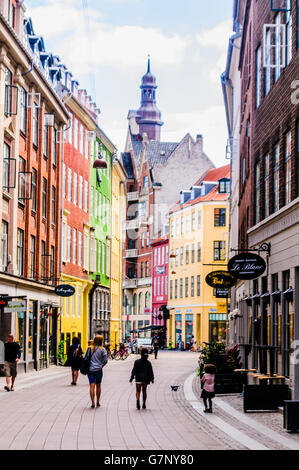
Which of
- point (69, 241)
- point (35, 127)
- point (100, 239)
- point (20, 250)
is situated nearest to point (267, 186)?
point (20, 250)

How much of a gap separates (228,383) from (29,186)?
16163 mm

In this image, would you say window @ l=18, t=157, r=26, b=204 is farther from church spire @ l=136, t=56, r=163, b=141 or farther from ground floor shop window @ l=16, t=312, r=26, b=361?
church spire @ l=136, t=56, r=163, b=141

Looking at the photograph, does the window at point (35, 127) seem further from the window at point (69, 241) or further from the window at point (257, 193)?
the window at point (257, 193)

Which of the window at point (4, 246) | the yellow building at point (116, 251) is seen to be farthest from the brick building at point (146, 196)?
the window at point (4, 246)

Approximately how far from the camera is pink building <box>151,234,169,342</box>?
353 ft

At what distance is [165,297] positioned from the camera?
10744 cm

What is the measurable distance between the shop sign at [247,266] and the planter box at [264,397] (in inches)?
135

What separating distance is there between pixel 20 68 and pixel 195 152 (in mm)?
75601

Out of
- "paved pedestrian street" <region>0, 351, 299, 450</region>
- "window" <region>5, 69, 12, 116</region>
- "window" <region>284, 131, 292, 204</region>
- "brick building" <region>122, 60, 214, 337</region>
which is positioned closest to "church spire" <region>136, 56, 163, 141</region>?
"brick building" <region>122, 60, 214, 337</region>

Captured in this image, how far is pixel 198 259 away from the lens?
94.9 m

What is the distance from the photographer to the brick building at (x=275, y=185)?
20766 mm

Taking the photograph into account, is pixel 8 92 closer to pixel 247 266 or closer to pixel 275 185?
pixel 275 185

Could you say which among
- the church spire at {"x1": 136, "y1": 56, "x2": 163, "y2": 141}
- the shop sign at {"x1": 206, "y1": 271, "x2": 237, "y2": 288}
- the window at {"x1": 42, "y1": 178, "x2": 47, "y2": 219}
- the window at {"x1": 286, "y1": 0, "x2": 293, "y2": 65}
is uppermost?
the church spire at {"x1": 136, "y1": 56, "x2": 163, "y2": 141}

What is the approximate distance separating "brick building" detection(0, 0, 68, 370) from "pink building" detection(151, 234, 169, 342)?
60.7 meters
